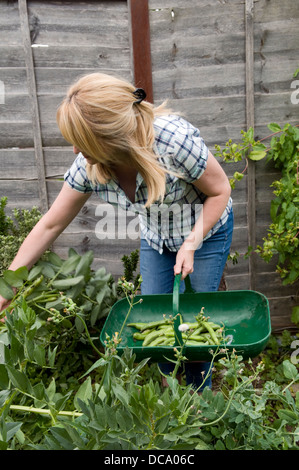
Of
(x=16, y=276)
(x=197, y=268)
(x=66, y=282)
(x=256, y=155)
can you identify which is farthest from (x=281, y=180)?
(x=16, y=276)

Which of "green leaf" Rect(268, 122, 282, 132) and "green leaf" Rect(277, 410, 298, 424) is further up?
"green leaf" Rect(268, 122, 282, 132)

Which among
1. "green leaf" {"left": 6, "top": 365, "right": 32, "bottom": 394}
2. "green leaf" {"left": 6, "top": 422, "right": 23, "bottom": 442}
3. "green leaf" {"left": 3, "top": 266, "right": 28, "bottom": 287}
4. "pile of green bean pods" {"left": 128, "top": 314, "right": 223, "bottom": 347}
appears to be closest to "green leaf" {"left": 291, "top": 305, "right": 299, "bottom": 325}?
"pile of green bean pods" {"left": 128, "top": 314, "right": 223, "bottom": 347}

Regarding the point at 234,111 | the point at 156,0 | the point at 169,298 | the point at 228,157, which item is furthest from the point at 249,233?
the point at 156,0

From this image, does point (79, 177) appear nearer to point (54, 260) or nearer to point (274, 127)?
point (54, 260)

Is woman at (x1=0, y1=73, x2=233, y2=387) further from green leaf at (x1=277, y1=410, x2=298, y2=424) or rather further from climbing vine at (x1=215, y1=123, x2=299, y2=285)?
green leaf at (x1=277, y1=410, x2=298, y2=424)

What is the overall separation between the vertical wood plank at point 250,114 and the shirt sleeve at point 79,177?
54.7 inches

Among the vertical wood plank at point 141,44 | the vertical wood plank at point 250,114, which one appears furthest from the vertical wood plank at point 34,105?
the vertical wood plank at point 250,114

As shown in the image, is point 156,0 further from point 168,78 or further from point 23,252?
point 23,252

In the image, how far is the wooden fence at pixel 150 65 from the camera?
2826 millimetres

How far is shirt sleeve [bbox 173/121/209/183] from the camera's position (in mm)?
1917

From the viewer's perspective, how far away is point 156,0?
9.23 ft

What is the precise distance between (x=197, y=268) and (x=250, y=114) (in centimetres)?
124

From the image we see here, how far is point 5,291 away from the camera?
6.18ft

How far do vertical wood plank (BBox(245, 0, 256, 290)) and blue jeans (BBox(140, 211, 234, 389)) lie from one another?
0.83m
